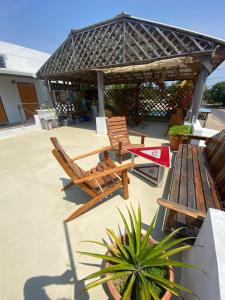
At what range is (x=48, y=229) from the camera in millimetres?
2037

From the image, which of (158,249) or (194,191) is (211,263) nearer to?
(158,249)

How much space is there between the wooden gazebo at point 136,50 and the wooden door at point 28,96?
11.9 feet

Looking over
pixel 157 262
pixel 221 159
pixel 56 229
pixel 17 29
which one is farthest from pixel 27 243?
pixel 17 29

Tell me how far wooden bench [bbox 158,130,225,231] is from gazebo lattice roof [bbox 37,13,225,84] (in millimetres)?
3200

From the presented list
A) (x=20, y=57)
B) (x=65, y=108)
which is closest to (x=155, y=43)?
(x=65, y=108)

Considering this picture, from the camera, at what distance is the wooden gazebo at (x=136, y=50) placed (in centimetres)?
410

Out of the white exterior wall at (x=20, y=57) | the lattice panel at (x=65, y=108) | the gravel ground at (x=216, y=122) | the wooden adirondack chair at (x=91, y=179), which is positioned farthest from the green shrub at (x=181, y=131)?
the white exterior wall at (x=20, y=57)

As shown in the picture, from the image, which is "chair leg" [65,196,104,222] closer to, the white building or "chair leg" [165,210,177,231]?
"chair leg" [165,210,177,231]

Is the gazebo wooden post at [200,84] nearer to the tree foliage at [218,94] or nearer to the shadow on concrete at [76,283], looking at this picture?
the shadow on concrete at [76,283]

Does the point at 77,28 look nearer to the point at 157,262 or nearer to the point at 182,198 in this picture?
the point at 182,198

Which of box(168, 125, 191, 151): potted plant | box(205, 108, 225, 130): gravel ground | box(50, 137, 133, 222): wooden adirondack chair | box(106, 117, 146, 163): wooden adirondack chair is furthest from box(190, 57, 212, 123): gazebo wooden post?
box(205, 108, 225, 130): gravel ground

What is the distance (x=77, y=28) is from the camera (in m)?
5.98

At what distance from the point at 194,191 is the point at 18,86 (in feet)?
36.0

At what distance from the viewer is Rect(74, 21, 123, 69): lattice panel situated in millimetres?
5355
